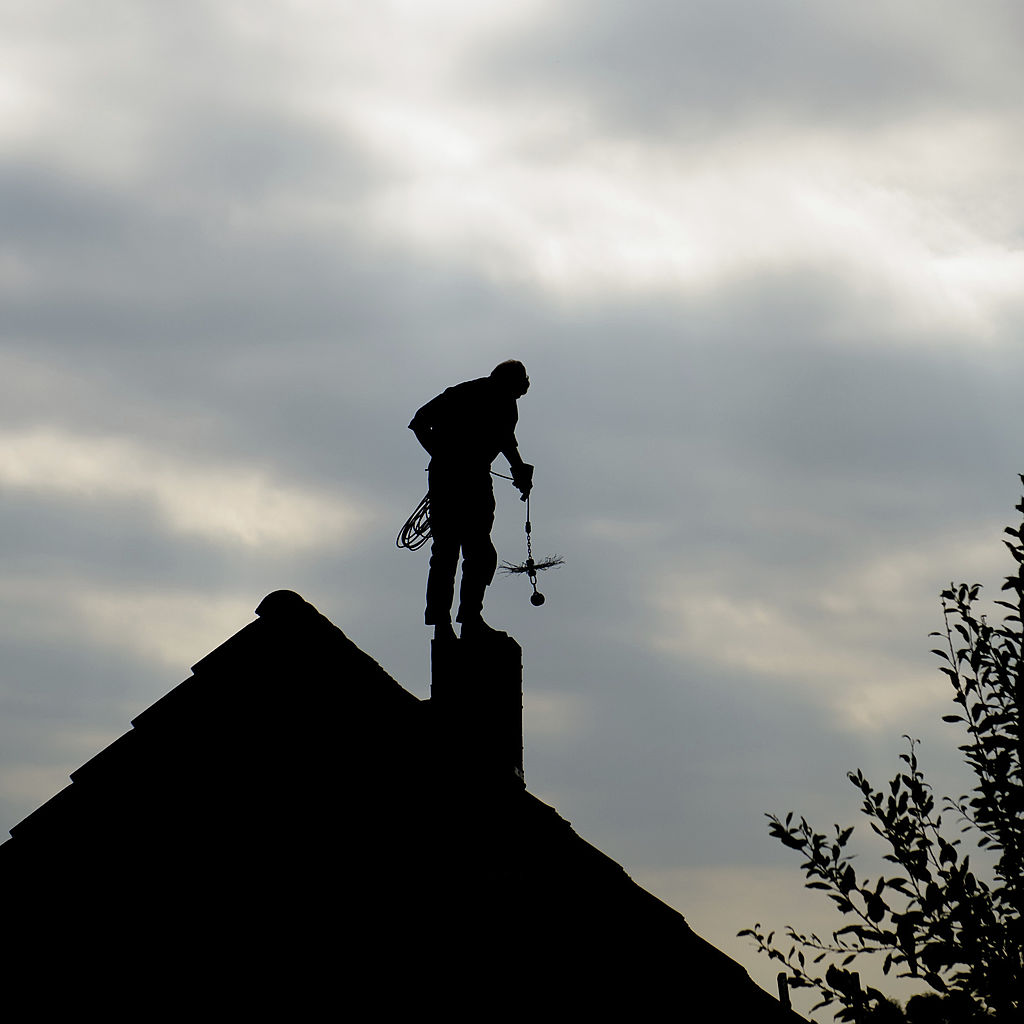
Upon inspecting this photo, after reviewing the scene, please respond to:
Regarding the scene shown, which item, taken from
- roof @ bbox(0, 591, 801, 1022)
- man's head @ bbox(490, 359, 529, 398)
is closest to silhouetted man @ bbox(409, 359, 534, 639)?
man's head @ bbox(490, 359, 529, 398)

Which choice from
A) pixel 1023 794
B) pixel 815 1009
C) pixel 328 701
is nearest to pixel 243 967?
pixel 328 701

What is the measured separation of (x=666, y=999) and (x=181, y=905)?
252 cm

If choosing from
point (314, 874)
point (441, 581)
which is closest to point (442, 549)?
point (441, 581)

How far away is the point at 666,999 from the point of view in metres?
6.13

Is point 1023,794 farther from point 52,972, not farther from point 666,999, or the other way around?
point 52,972

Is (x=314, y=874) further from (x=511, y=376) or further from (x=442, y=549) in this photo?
(x=511, y=376)

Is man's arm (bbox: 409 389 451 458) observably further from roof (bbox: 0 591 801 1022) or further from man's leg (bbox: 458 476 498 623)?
roof (bbox: 0 591 801 1022)

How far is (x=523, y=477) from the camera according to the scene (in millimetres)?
10594

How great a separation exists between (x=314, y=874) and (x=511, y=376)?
4829 mm

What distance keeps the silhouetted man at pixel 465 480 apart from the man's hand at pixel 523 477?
0.37m

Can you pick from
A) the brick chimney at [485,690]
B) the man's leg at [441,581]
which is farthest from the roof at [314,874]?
the man's leg at [441,581]

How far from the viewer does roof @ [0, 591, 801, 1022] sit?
618 centimetres

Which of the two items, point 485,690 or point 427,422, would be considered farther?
point 427,422

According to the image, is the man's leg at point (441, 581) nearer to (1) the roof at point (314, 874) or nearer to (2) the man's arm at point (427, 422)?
(2) the man's arm at point (427, 422)
